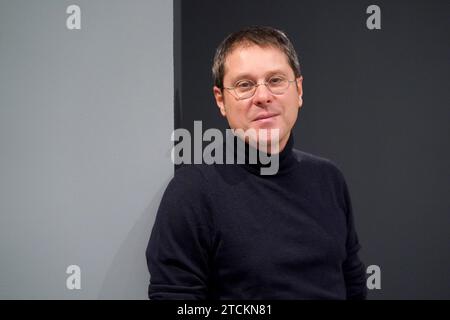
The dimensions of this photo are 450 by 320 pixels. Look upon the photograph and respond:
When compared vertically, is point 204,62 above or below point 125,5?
below

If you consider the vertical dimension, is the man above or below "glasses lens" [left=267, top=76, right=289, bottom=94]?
below

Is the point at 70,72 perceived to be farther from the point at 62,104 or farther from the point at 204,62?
the point at 204,62

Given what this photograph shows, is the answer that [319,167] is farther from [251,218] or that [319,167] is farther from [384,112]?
[384,112]

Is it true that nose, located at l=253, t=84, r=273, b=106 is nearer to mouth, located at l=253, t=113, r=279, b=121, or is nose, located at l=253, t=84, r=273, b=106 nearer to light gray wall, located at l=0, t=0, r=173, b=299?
mouth, located at l=253, t=113, r=279, b=121

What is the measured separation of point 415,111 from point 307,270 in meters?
0.74

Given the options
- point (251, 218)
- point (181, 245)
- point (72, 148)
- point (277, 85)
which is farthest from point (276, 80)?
point (72, 148)

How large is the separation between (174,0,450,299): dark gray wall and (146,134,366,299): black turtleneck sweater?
38 centimetres

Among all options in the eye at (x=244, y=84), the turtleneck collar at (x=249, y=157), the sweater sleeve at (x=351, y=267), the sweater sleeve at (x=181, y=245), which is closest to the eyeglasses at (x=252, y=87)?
the eye at (x=244, y=84)

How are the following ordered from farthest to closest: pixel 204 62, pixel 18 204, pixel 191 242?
pixel 204 62 < pixel 18 204 < pixel 191 242

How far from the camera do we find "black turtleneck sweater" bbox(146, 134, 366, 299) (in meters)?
0.75

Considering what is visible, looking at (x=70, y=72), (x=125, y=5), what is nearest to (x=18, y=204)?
(x=70, y=72)

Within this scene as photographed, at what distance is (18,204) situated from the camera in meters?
0.88

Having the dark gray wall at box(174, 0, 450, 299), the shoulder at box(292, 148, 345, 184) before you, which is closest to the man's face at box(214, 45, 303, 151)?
the shoulder at box(292, 148, 345, 184)

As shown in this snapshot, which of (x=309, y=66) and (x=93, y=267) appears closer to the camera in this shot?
(x=93, y=267)
